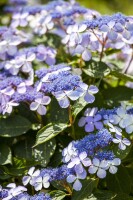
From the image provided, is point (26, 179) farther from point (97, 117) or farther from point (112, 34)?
point (112, 34)

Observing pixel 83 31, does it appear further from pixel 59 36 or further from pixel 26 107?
pixel 59 36

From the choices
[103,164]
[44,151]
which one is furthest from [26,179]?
[103,164]

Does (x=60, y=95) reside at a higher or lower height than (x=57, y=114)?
higher

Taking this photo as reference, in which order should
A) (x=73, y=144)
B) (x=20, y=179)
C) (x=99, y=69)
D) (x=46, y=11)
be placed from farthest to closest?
(x=46, y=11) → (x=99, y=69) → (x=20, y=179) → (x=73, y=144)

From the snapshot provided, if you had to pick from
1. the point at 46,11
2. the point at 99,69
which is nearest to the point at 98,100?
the point at 99,69

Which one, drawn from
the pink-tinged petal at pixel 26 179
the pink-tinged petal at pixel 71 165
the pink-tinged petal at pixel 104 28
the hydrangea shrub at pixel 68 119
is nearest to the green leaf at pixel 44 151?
the hydrangea shrub at pixel 68 119

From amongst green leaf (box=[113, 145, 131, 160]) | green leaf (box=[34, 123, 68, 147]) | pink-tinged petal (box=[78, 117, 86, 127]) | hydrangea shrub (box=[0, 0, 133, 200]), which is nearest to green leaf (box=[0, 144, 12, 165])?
hydrangea shrub (box=[0, 0, 133, 200])
